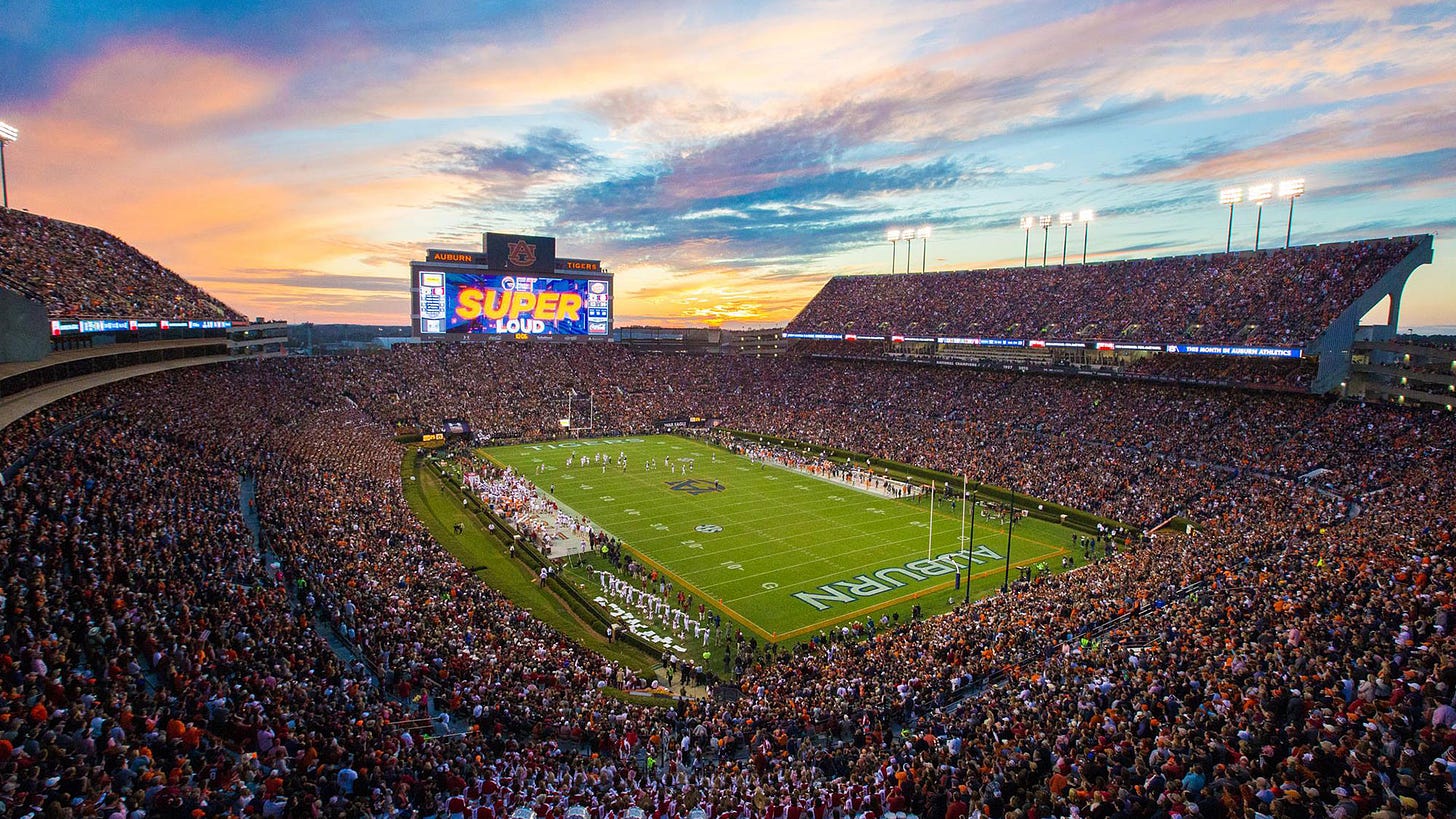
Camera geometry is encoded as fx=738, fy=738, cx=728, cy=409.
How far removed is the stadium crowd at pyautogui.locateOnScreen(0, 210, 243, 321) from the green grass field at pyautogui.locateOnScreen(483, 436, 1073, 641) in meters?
20.5

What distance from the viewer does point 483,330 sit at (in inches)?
2704

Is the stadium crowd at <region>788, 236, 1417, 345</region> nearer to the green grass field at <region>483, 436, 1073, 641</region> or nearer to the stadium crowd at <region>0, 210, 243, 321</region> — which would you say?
the green grass field at <region>483, 436, 1073, 641</region>

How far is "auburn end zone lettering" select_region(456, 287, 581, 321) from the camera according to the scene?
68188 mm

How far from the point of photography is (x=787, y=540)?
31844 millimetres

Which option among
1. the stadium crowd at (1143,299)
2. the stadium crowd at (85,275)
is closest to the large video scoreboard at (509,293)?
the stadium crowd at (85,275)

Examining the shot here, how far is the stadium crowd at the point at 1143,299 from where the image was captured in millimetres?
40469

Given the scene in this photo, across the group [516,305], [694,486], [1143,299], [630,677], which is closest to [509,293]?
[516,305]

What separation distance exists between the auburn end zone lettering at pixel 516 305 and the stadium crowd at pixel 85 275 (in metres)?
23.3

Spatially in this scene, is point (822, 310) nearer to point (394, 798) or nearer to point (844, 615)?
point (844, 615)

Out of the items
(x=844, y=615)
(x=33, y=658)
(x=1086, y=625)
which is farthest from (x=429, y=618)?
(x=1086, y=625)

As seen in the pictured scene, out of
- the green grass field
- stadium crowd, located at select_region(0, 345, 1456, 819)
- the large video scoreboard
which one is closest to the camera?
stadium crowd, located at select_region(0, 345, 1456, 819)

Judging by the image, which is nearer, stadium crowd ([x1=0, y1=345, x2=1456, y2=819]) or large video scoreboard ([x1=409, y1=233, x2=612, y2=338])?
stadium crowd ([x1=0, y1=345, x2=1456, y2=819])

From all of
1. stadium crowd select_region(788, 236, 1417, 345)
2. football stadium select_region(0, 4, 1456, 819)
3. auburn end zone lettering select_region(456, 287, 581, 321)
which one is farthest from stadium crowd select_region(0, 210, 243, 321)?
stadium crowd select_region(788, 236, 1417, 345)

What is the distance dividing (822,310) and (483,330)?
111ft
